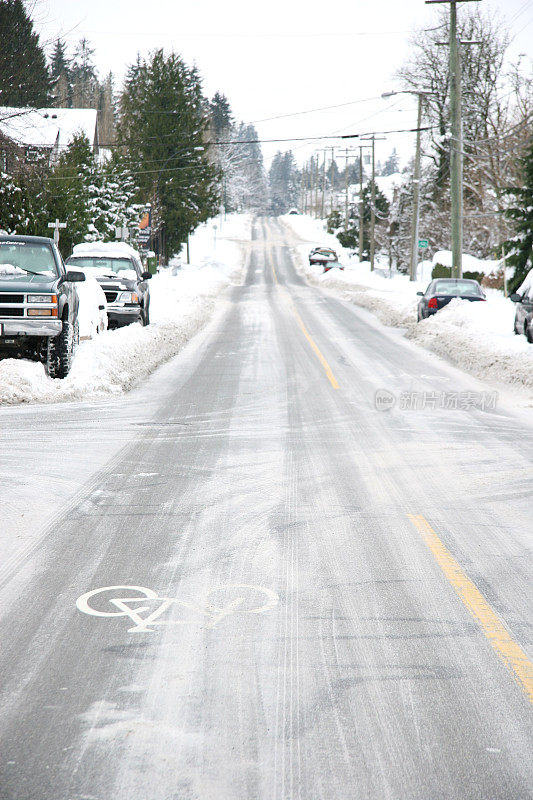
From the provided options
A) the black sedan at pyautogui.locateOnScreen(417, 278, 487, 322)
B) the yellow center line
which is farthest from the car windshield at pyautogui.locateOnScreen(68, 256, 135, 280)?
the black sedan at pyautogui.locateOnScreen(417, 278, 487, 322)

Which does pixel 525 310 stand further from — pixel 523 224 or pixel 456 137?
pixel 523 224

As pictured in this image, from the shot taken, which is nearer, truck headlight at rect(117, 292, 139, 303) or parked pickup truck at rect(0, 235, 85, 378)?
parked pickup truck at rect(0, 235, 85, 378)

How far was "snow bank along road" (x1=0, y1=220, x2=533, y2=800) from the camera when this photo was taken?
3168 millimetres

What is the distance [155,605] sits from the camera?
4684 mm

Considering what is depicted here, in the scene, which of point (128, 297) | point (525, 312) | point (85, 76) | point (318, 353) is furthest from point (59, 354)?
point (85, 76)

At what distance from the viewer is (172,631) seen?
14.2 ft

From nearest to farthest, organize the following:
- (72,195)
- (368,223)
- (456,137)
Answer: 1. (456,137)
2. (72,195)
3. (368,223)

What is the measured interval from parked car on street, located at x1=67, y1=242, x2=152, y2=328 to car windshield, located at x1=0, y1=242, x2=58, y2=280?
5.78 meters

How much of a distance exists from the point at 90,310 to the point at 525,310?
9.93 m

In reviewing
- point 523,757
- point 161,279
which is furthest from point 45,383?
point 161,279

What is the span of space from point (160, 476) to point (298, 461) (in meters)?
1.57

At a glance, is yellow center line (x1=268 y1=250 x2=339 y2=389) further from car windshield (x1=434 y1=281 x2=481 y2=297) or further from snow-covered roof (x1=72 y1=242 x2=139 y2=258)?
snow-covered roof (x1=72 y1=242 x2=139 y2=258)

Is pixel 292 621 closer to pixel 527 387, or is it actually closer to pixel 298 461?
pixel 298 461

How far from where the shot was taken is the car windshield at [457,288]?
23.5 metres
